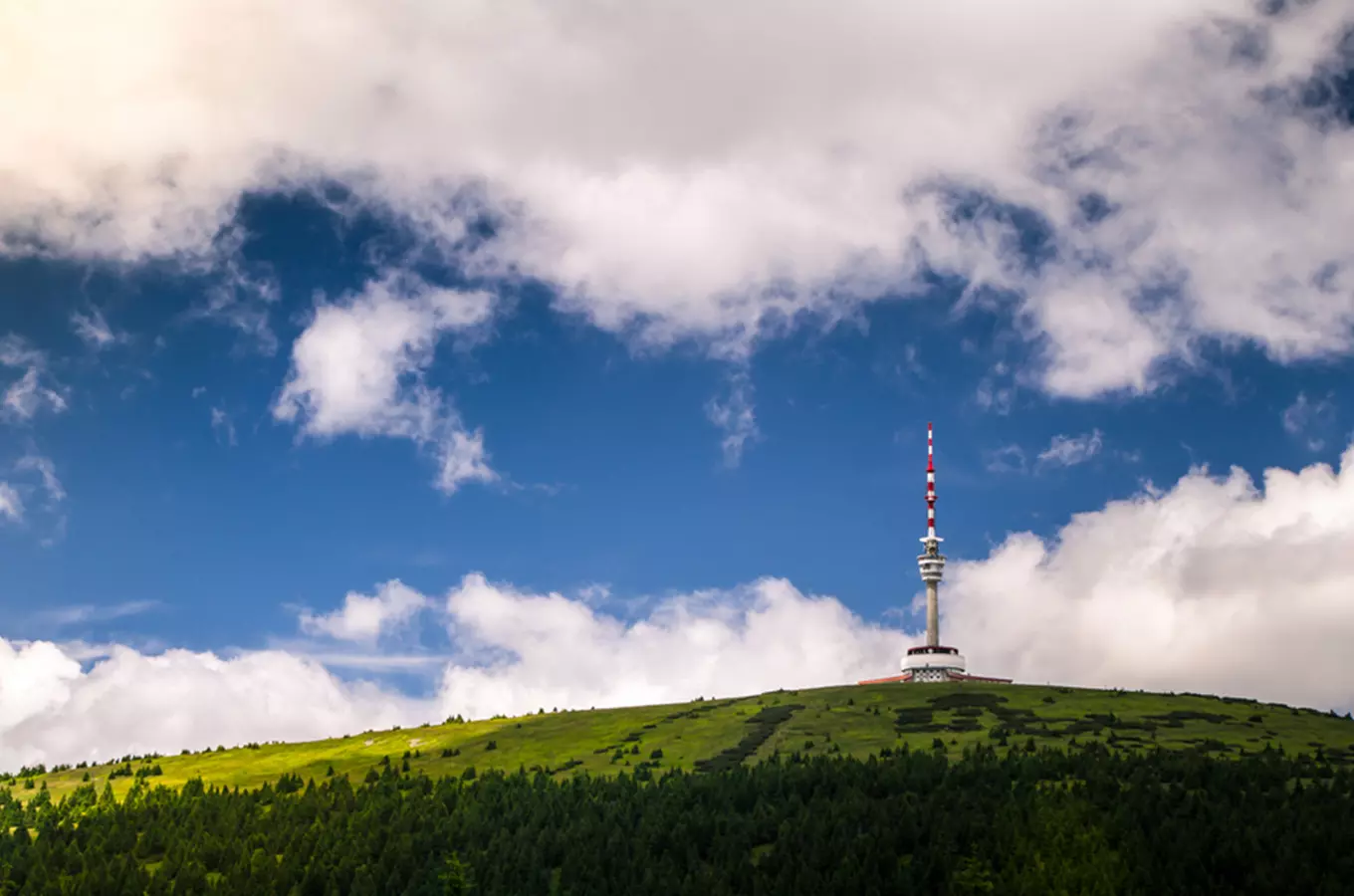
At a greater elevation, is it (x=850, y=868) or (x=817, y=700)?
(x=817, y=700)

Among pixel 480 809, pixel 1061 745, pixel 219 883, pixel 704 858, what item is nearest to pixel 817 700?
pixel 1061 745

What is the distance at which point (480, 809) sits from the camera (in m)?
68.0

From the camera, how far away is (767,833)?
184 feet

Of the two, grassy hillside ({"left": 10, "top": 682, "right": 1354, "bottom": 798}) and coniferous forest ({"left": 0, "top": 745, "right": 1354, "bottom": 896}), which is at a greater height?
grassy hillside ({"left": 10, "top": 682, "right": 1354, "bottom": 798})

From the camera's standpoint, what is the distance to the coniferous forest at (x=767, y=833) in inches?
1847

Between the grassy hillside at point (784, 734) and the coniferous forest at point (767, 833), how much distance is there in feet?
21.9

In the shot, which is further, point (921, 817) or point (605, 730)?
Answer: point (605, 730)

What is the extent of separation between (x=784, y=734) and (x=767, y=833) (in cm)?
2727

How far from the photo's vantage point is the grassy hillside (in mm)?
75938

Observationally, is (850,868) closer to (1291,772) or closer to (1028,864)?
(1028,864)

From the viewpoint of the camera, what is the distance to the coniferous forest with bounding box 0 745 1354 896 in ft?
154

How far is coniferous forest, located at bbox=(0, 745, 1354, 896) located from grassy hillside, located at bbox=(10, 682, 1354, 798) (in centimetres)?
667

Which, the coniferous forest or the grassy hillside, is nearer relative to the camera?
the coniferous forest

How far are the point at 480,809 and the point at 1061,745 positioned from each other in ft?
109
